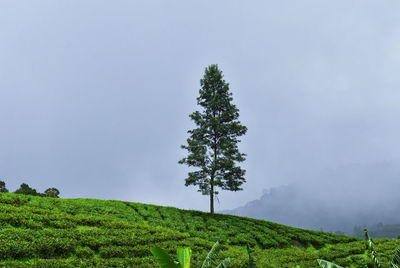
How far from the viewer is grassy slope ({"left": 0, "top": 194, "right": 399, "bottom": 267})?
984 cm

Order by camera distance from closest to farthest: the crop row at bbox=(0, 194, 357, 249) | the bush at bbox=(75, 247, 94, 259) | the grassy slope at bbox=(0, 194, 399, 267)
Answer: the grassy slope at bbox=(0, 194, 399, 267) → the bush at bbox=(75, 247, 94, 259) → the crop row at bbox=(0, 194, 357, 249)

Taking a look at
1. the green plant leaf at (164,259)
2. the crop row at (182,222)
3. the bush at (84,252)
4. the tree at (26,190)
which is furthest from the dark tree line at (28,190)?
the green plant leaf at (164,259)

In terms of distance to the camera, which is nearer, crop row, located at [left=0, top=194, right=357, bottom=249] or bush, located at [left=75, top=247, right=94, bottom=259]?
bush, located at [left=75, top=247, right=94, bottom=259]

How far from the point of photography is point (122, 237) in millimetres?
12844

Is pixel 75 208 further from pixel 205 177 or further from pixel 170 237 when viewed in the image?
pixel 205 177

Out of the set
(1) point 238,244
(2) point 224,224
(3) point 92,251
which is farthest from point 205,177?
(3) point 92,251

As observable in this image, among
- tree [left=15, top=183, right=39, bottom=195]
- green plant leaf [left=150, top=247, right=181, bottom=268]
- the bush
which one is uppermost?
tree [left=15, top=183, right=39, bottom=195]

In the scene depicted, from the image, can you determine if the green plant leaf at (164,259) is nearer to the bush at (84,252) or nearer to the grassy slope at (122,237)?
the grassy slope at (122,237)

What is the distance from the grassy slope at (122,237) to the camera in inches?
388

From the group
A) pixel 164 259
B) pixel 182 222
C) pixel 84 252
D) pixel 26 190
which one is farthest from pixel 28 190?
pixel 164 259

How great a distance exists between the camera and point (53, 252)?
9.98m

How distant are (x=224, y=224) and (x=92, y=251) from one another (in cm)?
1382

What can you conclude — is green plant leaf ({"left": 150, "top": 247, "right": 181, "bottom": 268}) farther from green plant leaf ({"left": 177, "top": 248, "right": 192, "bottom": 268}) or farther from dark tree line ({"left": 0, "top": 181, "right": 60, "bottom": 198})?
dark tree line ({"left": 0, "top": 181, "right": 60, "bottom": 198})

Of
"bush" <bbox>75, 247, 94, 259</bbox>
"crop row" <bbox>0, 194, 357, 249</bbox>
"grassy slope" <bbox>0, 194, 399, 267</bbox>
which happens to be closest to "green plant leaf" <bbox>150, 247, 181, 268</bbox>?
"grassy slope" <bbox>0, 194, 399, 267</bbox>
